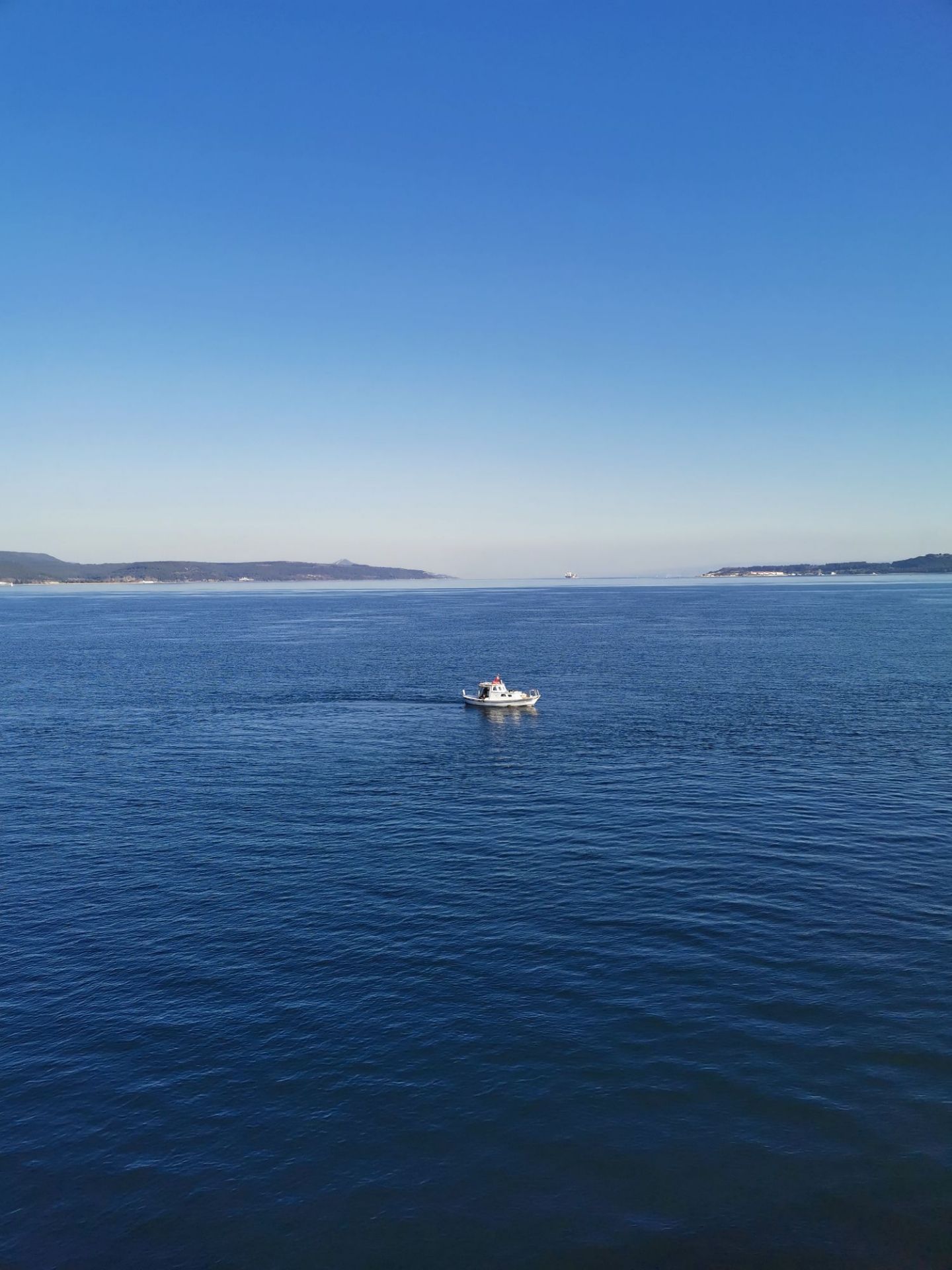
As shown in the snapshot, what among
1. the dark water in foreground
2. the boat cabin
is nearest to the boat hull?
the boat cabin

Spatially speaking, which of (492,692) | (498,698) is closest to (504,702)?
(498,698)

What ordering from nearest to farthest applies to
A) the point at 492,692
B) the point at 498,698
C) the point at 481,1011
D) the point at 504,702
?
the point at 481,1011, the point at 504,702, the point at 498,698, the point at 492,692

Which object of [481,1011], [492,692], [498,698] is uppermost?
A: [492,692]

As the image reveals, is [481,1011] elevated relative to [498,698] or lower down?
lower down

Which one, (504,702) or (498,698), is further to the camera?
(498,698)

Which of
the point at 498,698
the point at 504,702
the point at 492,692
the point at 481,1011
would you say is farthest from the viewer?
the point at 492,692

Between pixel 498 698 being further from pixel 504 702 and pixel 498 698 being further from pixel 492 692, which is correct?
pixel 492 692

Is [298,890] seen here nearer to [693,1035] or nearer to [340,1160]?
[340,1160]

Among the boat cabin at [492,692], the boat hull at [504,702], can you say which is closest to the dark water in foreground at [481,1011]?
the boat hull at [504,702]
